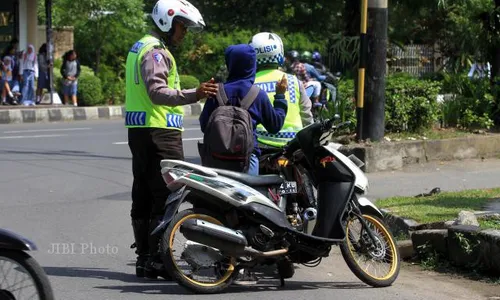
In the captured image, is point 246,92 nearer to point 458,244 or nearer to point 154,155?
point 154,155

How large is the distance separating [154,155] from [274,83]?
1.36 meters

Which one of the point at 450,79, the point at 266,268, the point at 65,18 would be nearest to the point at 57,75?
the point at 65,18

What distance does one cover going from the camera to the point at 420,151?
13.2 meters

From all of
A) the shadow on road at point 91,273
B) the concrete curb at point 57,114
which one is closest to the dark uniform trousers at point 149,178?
the shadow on road at point 91,273

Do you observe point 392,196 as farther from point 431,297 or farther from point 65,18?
point 65,18

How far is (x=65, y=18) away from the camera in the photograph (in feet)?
94.1

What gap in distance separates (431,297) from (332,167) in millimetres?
1121

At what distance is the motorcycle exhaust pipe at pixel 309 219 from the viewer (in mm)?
7145

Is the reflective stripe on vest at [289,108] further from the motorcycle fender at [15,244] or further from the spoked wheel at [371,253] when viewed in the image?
the motorcycle fender at [15,244]

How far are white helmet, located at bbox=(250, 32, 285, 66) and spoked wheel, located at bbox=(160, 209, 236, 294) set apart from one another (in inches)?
70.1

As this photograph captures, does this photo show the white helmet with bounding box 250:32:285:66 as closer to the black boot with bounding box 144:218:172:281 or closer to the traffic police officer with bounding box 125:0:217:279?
the traffic police officer with bounding box 125:0:217:279

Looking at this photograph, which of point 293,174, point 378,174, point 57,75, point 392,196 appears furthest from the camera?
point 57,75

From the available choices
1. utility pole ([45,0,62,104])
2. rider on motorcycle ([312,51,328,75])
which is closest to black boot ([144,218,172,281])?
rider on motorcycle ([312,51,328,75])
